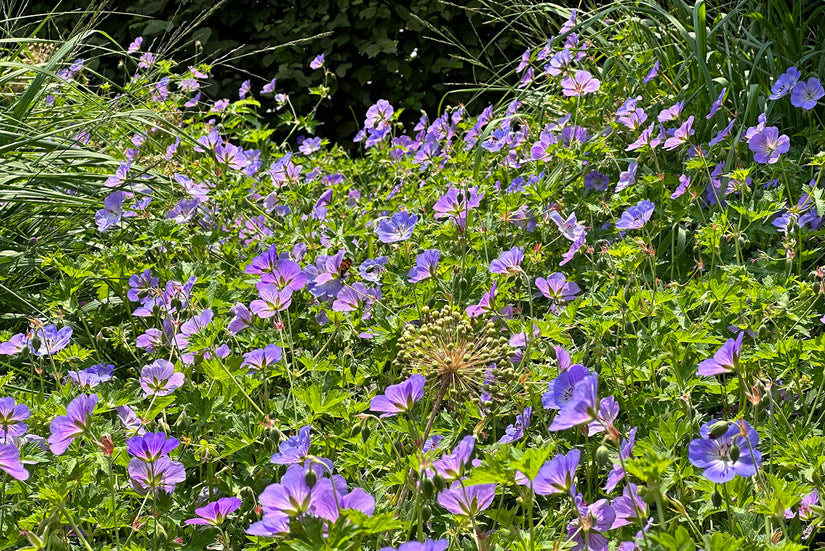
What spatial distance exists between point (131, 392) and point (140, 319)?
1.95 ft

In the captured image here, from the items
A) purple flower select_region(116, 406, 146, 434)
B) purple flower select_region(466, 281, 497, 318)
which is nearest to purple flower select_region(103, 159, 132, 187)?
purple flower select_region(116, 406, 146, 434)

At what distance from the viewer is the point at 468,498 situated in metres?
1.08

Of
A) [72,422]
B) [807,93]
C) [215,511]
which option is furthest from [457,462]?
[807,93]

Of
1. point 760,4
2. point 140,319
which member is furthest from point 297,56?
point 140,319

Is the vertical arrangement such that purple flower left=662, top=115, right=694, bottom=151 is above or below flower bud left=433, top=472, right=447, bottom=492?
below

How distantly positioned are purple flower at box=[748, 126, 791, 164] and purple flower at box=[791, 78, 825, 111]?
187mm

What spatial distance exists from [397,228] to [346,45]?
414 cm

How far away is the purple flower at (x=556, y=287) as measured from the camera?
1.79 meters

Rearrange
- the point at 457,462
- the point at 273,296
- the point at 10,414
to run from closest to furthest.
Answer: the point at 457,462 → the point at 10,414 → the point at 273,296

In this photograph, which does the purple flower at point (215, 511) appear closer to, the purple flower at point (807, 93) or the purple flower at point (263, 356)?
the purple flower at point (263, 356)

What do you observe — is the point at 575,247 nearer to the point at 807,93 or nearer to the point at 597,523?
the point at 807,93

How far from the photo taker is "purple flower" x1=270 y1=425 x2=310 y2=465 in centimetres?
119

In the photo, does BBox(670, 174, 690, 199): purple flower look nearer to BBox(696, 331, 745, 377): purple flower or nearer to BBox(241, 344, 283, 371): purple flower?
BBox(696, 331, 745, 377): purple flower

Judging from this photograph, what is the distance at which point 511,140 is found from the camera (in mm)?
2971
